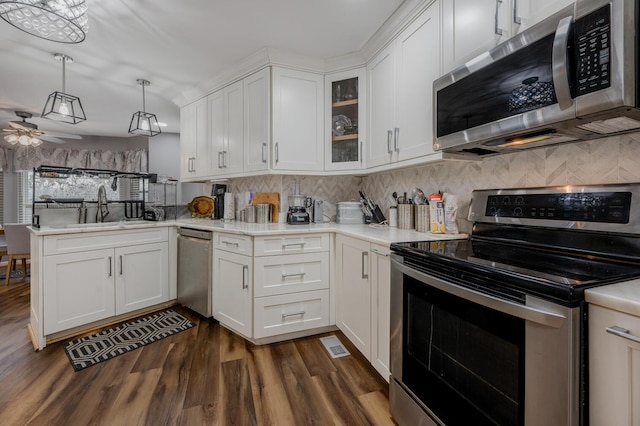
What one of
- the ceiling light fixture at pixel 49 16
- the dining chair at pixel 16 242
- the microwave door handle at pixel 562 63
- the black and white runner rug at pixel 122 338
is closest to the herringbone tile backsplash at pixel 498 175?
the microwave door handle at pixel 562 63

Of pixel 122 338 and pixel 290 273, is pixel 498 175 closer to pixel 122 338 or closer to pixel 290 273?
pixel 290 273

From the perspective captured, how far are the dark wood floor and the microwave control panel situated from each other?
1602mm

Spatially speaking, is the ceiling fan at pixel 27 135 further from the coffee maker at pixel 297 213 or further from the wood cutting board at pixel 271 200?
the coffee maker at pixel 297 213

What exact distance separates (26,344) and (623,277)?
342cm

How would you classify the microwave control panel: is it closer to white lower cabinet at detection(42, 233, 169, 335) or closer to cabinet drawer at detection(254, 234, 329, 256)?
cabinet drawer at detection(254, 234, 329, 256)

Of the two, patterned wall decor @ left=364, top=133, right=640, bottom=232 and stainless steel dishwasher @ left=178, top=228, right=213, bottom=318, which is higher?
patterned wall decor @ left=364, top=133, right=640, bottom=232

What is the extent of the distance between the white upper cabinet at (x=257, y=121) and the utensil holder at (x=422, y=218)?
1318 millimetres

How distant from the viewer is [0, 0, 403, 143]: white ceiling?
1923 millimetres

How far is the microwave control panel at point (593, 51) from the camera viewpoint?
2.81 feet

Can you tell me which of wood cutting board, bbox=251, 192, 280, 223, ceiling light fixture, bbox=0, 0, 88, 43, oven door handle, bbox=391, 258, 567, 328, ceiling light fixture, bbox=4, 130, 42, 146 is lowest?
oven door handle, bbox=391, 258, 567, 328

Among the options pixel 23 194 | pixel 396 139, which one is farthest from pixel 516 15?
pixel 23 194

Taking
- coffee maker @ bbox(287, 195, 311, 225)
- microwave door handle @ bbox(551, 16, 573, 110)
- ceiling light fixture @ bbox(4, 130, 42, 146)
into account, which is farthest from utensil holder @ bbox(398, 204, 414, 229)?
ceiling light fixture @ bbox(4, 130, 42, 146)

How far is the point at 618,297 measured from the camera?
2.23ft

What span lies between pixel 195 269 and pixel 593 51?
2844mm
